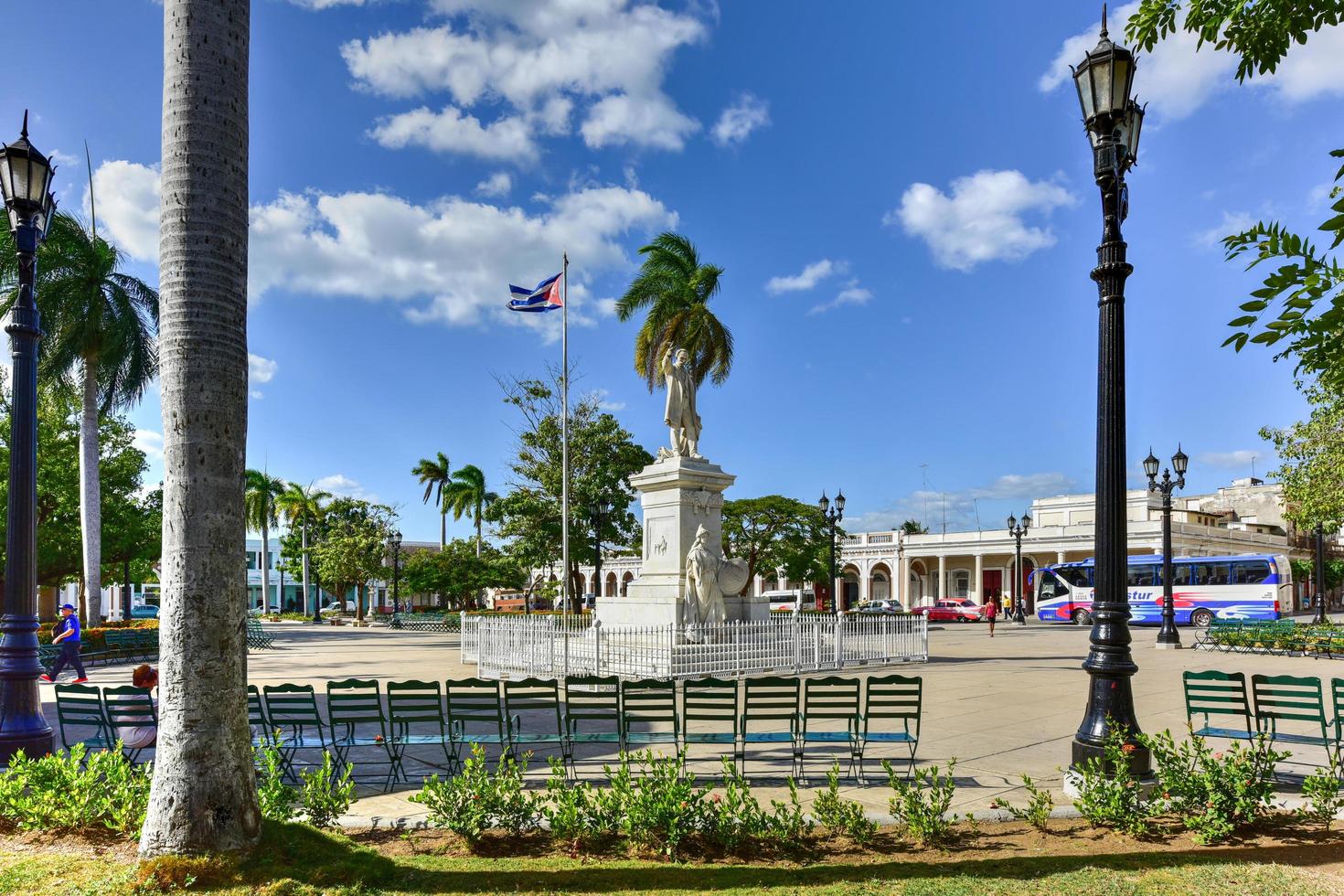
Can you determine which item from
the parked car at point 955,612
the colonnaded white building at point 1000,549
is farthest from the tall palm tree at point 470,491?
the parked car at point 955,612

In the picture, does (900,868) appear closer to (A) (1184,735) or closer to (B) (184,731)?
(B) (184,731)

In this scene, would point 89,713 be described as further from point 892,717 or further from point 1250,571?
point 1250,571

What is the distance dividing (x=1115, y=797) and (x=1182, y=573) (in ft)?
141

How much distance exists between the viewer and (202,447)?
5637mm

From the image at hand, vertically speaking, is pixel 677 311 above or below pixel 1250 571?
above

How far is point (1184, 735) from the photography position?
10852 millimetres

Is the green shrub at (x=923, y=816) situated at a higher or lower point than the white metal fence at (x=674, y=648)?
higher

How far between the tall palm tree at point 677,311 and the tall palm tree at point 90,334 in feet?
50.1

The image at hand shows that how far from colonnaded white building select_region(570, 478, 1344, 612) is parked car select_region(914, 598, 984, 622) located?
6151mm

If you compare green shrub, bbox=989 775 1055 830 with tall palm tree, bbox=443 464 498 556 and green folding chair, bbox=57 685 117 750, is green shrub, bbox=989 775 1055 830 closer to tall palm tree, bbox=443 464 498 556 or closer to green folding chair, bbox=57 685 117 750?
green folding chair, bbox=57 685 117 750

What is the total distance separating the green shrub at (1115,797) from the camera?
6.43m

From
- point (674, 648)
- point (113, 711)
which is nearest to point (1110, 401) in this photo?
point (113, 711)

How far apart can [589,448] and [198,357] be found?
32.0 m

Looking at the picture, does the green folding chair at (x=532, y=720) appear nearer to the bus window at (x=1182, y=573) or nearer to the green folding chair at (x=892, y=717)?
the green folding chair at (x=892, y=717)
